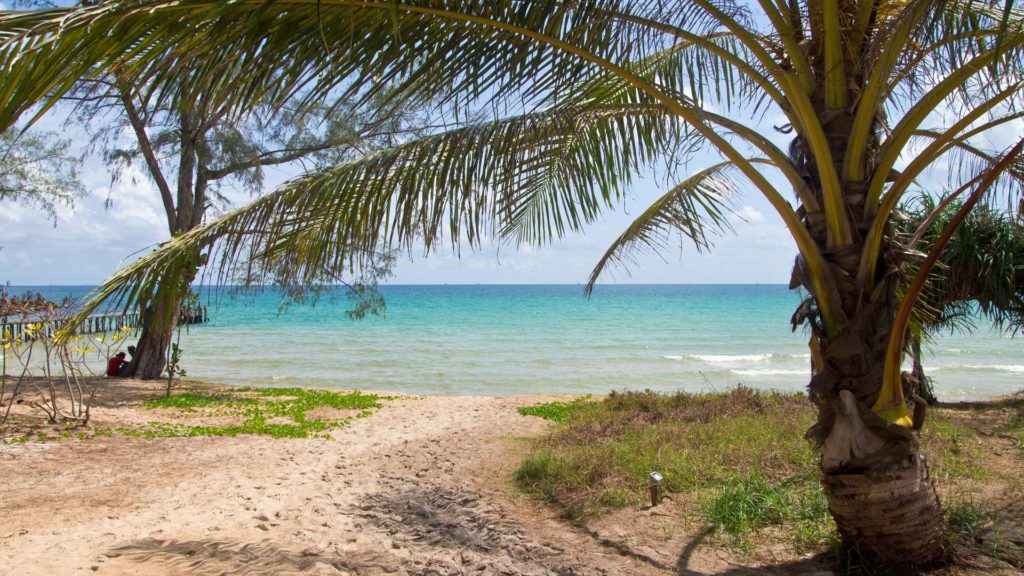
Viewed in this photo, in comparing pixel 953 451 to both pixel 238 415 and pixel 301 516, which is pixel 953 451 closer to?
pixel 301 516

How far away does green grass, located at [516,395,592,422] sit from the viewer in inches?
368

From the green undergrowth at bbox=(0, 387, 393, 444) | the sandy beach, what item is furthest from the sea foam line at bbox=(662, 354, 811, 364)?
the sandy beach

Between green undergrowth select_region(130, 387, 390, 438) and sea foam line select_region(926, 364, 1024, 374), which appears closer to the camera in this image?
green undergrowth select_region(130, 387, 390, 438)

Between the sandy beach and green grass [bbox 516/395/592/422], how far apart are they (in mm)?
1568

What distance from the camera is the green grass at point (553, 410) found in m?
9.36

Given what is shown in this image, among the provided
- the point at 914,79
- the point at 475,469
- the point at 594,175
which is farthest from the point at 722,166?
the point at 475,469

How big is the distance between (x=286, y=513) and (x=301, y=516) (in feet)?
0.49

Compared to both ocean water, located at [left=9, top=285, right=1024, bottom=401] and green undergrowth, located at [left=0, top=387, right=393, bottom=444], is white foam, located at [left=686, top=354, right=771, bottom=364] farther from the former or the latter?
green undergrowth, located at [left=0, top=387, right=393, bottom=444]

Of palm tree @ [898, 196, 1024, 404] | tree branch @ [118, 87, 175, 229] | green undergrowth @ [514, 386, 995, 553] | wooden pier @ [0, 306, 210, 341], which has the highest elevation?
tree branch @ [118, 87, 175, 229]

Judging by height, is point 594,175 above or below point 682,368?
above

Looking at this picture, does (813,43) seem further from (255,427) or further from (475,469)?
(255,427)

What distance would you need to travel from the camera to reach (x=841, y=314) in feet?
10.4

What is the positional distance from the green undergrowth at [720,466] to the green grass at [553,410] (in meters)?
0.91

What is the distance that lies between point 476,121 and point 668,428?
480cm
